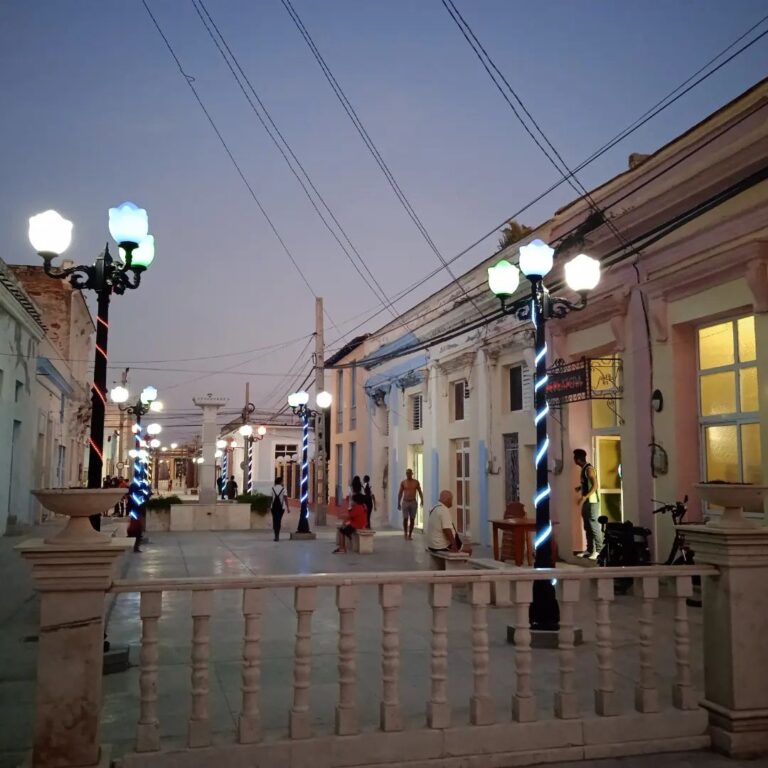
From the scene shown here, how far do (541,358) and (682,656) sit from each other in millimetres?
3385

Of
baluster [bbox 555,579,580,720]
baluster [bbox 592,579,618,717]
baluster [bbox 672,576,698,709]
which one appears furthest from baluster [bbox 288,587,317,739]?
baluster [bbox 672,576,698,709]

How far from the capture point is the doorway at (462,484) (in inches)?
690

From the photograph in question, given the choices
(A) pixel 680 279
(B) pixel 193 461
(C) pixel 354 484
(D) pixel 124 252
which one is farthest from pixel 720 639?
(B) pixel 193 461

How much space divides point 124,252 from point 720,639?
218 inches

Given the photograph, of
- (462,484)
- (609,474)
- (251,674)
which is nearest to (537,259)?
(251,674)

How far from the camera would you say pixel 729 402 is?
379 inches

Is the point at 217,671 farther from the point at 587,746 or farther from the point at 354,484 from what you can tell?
the point at 354,484

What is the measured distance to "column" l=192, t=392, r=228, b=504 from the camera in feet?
75.9

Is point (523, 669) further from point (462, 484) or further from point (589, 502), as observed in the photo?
point (462, 484)

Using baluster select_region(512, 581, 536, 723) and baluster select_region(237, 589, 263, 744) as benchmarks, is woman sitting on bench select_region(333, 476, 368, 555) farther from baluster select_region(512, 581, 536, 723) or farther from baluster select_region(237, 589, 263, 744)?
baluster select_region(237, 589, 263, 744)

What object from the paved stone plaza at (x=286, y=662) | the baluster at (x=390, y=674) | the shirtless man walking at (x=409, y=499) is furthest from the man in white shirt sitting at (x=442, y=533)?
the shirtless man walking at (x=409, y=499)

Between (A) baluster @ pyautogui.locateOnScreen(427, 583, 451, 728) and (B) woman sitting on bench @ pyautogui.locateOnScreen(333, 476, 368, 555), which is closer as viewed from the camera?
(A) baluster @ pyautogui.locateOnScreen(427, 583, 451, 728)

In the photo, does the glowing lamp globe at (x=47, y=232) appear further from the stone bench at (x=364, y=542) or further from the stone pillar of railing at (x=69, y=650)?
the stone bench at (x=364, y=542)

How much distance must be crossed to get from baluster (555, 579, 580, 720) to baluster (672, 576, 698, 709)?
2.06ft
